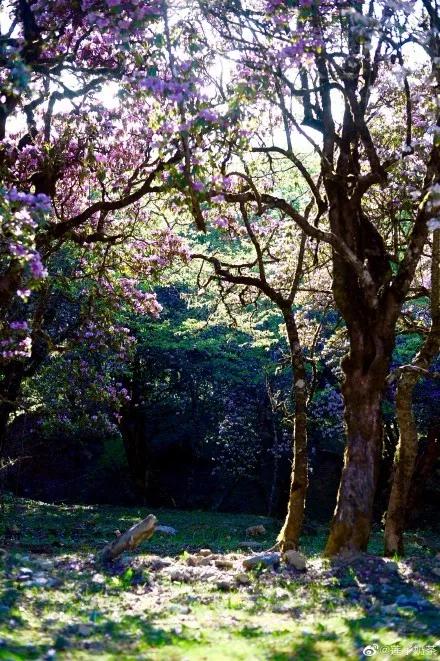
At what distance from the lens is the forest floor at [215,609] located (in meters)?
6.16

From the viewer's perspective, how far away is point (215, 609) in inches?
310

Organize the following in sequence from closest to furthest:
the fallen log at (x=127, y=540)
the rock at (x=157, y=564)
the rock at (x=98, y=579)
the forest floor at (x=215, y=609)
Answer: the forest floor at (x=215, y=609) → the rock at (x=98, y=579) → the rock at (x=157, y=564) → the fallen log at (x=127, y=540)

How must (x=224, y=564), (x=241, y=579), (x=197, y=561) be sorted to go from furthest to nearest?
1. (x=197, y=561)
2. (x=224, y=564)
3. (x=241, y=579)

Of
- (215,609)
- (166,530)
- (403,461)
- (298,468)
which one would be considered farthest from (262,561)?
(166,530)

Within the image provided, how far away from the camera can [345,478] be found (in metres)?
11.3

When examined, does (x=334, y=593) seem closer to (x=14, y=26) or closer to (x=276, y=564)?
(x=276, y=564)

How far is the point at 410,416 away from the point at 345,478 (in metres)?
1.61

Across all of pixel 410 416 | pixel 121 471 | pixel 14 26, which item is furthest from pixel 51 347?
pixel 121 471

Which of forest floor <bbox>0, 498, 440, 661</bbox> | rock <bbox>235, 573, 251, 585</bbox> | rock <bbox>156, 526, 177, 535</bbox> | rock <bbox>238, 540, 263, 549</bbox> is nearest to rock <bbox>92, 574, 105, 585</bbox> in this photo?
forest floor <bbox>0, 498, 440, 661</bbox>

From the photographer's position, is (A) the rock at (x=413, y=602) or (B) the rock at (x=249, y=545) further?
(B) the rock at (x=249, y=545)

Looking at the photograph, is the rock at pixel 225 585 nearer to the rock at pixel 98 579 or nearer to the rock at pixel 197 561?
the rock at pixel 98 579

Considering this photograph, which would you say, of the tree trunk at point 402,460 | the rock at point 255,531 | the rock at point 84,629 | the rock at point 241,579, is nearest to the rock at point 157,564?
the rock at point 241,579

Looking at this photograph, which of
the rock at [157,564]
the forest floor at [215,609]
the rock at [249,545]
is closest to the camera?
the forest floor at [215,609]

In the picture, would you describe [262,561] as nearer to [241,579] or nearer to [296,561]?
[296,561]
